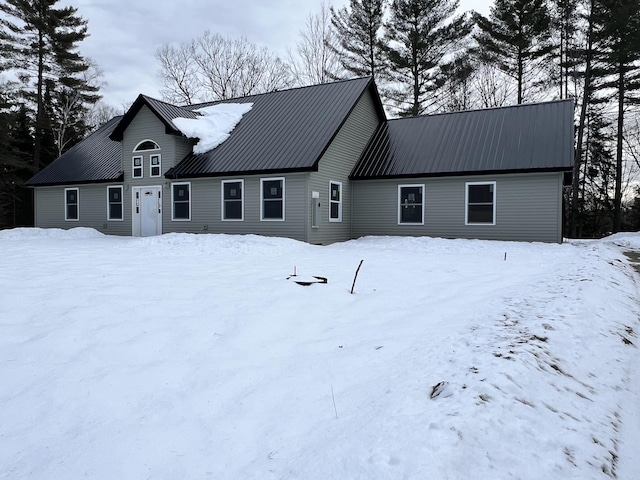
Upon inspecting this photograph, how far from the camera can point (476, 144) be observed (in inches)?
616

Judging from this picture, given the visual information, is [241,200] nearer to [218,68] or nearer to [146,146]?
[146,146]

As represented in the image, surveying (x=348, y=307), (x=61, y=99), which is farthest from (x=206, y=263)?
(x=61, y=99)

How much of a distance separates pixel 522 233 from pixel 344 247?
6.02 metres

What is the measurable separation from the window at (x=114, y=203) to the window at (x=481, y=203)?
47.1 ft

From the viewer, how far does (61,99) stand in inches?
1220

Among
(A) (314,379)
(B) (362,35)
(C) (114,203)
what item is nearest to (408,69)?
(B) (362,35)

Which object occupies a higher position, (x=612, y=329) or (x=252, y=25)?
(x=252, y=25)

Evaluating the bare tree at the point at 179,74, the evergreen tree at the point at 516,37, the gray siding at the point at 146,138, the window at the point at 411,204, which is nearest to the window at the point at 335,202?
the window at the point at 411,204

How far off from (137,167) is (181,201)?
268 cm

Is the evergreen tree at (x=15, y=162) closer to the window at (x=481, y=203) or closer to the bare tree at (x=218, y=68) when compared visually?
the bare tree at (x=218, y=68)

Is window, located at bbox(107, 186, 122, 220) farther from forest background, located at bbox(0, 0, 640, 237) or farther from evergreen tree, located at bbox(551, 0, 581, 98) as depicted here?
evergreen tree, located at bbox(551, 0, 581, 98)

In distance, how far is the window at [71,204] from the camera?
19.6m

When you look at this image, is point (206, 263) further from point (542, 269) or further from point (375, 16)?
point (375, 16)

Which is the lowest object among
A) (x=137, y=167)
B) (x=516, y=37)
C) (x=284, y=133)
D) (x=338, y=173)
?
(x=338, y=173)
